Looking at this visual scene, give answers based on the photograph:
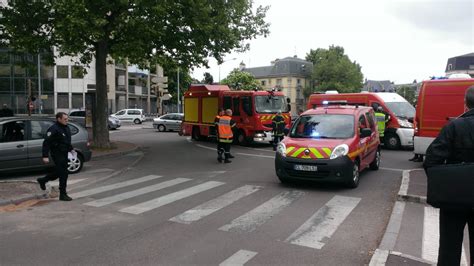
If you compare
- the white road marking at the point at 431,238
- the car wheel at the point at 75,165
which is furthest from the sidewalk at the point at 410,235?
the car wheel at the point at 75,165

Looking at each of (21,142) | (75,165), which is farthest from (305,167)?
(21,142)

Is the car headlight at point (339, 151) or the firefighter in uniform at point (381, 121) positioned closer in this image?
the car headlight at point (339, 151)

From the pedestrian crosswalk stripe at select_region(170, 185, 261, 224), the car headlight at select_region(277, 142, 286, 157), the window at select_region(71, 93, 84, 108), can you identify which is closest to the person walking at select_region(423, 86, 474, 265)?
the pedestrian crosswalk stripe at select_region(170, 185, 261, 224)

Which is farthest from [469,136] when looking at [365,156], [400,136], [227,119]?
[400,136]

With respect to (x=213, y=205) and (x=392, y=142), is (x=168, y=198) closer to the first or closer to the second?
(x=213, y=205)

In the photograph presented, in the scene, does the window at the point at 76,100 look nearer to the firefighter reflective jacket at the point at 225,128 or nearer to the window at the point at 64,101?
the window at the point at 64,101

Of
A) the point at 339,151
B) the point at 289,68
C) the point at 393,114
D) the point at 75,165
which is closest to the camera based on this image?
the point at 339,151

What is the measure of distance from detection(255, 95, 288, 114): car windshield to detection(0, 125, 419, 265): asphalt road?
8.31 metres

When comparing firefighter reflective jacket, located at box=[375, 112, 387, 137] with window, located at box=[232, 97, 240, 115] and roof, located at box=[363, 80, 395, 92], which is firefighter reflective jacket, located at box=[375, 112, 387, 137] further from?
window, located at box=[232, 97, 240, 115]

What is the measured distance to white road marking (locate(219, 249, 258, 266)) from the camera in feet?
16.4

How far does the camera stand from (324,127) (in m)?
10.2

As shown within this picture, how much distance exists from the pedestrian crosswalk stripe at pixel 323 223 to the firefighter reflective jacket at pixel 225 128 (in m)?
5.83

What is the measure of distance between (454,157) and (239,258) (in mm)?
2626

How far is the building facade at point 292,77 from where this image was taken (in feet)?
352
